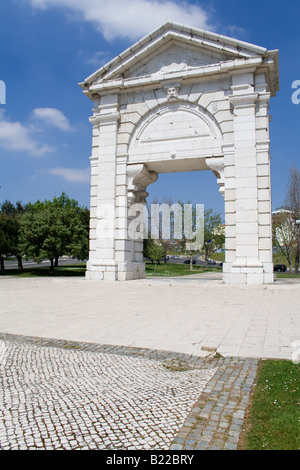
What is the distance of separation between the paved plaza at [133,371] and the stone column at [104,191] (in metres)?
6.92

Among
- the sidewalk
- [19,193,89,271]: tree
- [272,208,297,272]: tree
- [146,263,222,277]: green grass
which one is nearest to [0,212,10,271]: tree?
[19,193,89,271]: tree

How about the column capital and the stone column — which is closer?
the column capital

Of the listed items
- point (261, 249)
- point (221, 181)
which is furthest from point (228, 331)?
point (221, 181)

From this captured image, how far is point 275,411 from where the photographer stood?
3.04 m

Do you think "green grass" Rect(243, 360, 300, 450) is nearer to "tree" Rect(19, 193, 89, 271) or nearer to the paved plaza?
the paved plaza

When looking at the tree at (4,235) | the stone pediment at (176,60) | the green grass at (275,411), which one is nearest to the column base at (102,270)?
the stone pediment at (176,60)

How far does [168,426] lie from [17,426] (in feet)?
3.97

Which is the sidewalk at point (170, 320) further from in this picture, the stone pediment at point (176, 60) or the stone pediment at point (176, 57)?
the stone pediment at point (176, 60)

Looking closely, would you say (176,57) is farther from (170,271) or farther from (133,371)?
(170,271)

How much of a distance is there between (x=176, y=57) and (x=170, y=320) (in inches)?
530

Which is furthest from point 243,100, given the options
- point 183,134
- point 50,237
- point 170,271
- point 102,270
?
point 170,271

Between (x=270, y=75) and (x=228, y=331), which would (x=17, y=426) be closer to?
(x=228, y=331)

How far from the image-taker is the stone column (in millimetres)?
15938

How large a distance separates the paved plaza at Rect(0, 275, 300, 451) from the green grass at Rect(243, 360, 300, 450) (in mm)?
122
